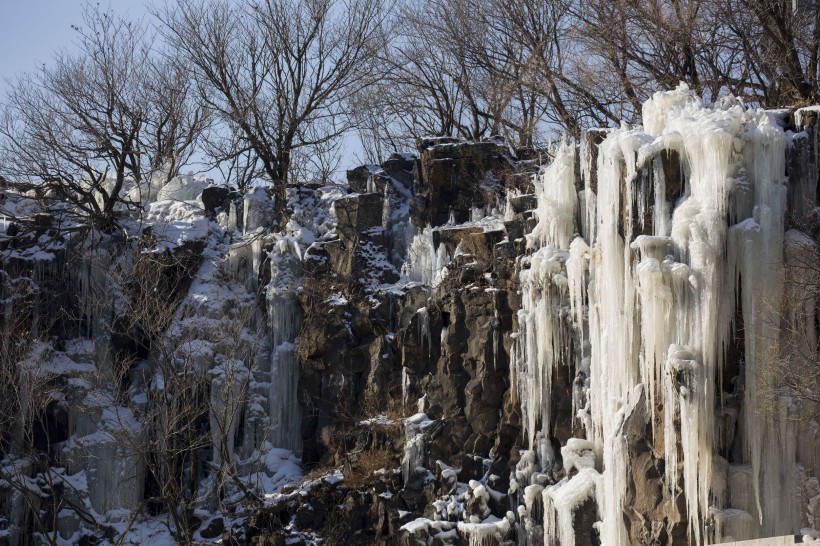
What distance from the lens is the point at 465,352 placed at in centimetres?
2044

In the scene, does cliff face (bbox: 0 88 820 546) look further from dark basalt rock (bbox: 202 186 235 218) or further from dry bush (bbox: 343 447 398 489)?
dark basalt rock (bbox: 202 186 235 218)

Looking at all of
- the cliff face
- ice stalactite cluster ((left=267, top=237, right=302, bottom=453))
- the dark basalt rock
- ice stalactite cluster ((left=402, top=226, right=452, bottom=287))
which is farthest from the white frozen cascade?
the dark basalt rock

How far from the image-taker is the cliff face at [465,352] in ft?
49.7

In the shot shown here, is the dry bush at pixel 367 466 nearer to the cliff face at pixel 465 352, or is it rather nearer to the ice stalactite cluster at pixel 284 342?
the cliff face at pixel 465 352

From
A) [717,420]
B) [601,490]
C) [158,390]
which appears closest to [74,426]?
[158,390]

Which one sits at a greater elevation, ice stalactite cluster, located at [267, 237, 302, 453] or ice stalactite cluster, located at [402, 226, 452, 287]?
ice stalactite cluster, located at [402, 226, 452, 287]

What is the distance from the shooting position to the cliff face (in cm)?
1515

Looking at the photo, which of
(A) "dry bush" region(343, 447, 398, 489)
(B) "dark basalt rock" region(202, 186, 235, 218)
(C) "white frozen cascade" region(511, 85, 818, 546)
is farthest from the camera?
(B) "dark basalt rock" region(202, 186, 235, 218)

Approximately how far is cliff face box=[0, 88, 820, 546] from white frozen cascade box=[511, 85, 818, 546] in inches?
1.2

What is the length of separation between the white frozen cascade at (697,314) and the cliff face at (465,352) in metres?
0.03

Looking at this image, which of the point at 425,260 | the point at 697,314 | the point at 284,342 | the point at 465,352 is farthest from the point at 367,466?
the point at 697,314

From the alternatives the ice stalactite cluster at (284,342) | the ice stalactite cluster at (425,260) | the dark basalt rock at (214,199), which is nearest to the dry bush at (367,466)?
→ the ice stalactite cluster at (284,342)

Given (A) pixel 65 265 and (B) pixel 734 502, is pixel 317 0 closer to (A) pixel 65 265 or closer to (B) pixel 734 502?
(A) pixel 65 265

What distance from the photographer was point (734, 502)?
15.0 metres
